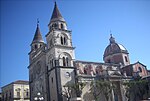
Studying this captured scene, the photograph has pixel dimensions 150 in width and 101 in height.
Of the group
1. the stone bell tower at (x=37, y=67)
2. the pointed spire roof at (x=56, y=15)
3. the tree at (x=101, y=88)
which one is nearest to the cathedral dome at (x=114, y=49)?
the tree at (x=101, y=88)

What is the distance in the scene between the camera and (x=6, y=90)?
66.8 metres

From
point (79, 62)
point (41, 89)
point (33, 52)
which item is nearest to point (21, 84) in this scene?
point (33, 52)

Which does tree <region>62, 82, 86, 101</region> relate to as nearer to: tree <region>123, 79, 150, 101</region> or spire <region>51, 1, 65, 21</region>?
tree <region>123, 79, 150, 101</region>

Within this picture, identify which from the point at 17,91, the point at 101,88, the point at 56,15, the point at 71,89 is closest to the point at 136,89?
the point at 101,88

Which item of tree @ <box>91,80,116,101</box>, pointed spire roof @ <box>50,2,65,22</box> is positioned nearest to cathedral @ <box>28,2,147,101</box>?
pointed spire roof @ <box>50,2,65,22</box>

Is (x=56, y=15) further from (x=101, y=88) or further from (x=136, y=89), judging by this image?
(x=136, y=89)

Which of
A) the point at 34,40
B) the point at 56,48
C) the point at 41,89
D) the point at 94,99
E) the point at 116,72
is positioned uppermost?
the point at 34,40

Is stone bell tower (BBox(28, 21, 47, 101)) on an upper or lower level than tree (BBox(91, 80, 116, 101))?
upper

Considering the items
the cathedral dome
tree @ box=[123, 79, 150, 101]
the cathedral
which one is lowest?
tree @ box=[123, 79, 150, 101]

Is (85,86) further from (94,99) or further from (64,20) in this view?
(64,20)

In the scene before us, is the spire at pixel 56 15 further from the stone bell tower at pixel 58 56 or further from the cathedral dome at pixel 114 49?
the cathedral dome at pixel 114 49

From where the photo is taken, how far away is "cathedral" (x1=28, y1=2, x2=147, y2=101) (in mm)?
39438

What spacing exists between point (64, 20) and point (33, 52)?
1262cm

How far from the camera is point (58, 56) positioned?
1603 inches
